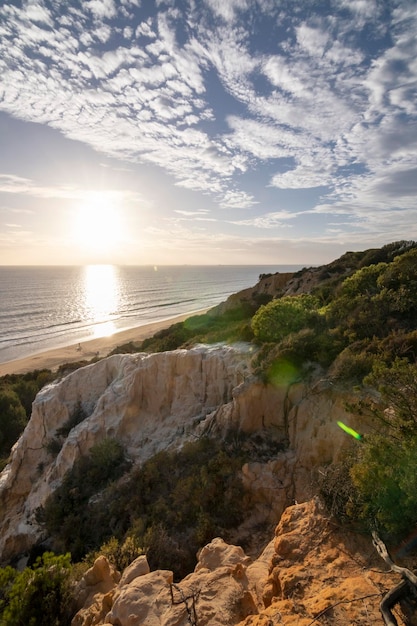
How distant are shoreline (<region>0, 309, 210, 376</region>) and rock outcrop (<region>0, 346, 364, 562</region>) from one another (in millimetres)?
21285

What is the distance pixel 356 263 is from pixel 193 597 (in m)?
31.8

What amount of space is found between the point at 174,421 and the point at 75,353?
34805 mm

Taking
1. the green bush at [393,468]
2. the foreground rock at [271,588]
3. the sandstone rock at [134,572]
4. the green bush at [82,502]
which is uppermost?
the green bush at [393,468]

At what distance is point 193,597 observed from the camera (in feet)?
20.7

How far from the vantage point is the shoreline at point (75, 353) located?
131 ft

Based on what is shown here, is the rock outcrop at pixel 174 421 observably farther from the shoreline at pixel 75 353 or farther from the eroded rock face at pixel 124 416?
the shoreline at pixel 75 353

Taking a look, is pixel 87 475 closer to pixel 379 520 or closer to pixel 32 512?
pixel 32 512

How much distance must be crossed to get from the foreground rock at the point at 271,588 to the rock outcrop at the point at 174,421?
2.79 metres

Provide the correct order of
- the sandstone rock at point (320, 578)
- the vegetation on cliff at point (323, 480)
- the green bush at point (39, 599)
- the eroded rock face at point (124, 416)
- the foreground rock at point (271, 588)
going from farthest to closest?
the eroded rock face at point (124, 416) < the green bush at point (39, 599) < the vegetation on cliff at point (323, 480) < the foreground rock at point (271, 588) < the sandstone rock at point (320, 578)

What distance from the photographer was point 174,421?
15.0 m

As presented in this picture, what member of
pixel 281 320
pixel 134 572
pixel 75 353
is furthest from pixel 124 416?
pixel 75 353

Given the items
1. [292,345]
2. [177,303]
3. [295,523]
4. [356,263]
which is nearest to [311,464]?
[295,523]

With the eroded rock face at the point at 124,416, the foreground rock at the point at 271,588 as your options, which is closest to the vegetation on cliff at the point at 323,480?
the foreground rock at the point at 271,588

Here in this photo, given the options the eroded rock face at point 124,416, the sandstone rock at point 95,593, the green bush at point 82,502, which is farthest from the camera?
the eroded rock face at point 124,416
